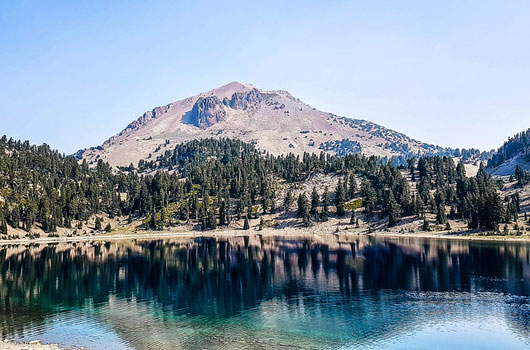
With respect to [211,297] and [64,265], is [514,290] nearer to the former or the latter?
[211,297]

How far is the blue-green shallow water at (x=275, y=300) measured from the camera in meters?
52.9

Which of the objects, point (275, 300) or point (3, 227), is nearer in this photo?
point (275, 300)

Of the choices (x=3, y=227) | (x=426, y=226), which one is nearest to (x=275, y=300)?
(x=426, y=226)

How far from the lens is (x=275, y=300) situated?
73.9m

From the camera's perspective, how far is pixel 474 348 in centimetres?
4891

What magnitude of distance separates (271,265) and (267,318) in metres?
54.1

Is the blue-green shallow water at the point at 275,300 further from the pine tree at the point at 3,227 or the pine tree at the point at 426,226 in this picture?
the pine tree at the point at 3,227

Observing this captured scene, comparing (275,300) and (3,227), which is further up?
(3,227)

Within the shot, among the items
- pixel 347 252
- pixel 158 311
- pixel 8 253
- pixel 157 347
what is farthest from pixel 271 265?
pixel 8 253

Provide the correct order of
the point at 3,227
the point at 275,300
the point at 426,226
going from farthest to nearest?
the point at 426,226 < the point at 3,227 < the point at 275,300

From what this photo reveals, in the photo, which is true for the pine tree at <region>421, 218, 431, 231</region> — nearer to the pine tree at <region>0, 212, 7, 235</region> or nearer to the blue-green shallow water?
the blue-green shallow water

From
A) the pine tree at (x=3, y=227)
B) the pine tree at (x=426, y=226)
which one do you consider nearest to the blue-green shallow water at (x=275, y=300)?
the pine tree at (x=426, y=226)

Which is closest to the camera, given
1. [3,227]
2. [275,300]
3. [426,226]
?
[275,300]

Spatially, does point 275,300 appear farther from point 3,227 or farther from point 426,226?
point 3,227
